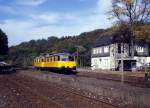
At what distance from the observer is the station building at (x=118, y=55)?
250ft

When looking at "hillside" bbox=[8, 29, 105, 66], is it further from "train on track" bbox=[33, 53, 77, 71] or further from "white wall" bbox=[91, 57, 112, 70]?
"train on track" bbox=[33, 53, 77, 71]

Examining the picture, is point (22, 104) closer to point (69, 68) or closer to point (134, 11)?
point (69, 68)

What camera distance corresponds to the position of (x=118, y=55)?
8294 cm

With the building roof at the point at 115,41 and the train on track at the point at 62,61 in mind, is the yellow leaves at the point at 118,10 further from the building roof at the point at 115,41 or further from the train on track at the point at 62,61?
the train on track at the point at 62,61

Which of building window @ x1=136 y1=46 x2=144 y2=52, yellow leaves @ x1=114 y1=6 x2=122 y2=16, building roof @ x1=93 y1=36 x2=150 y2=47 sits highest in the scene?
yellow leaves @ x1=114 y1=6 x2=122 y2=16

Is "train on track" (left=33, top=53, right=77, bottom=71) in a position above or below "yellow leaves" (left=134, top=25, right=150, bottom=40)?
below

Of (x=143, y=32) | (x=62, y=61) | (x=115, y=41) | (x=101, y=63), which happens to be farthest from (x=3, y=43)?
(x=62, y=61)

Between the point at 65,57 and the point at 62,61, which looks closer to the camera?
the point at 62,61

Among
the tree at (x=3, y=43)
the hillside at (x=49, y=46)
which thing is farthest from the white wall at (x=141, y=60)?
the hillside at (x=49, y=46)

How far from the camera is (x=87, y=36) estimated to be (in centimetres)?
15700

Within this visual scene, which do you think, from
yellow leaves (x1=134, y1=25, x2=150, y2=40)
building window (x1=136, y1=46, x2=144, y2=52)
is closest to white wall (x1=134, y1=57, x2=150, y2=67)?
building window (x1=136, y1=46, x2=144, y2=52)

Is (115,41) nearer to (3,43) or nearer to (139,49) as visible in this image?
(139,49)

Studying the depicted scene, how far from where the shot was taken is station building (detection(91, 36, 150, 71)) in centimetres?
7610

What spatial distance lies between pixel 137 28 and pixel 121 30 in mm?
3909
